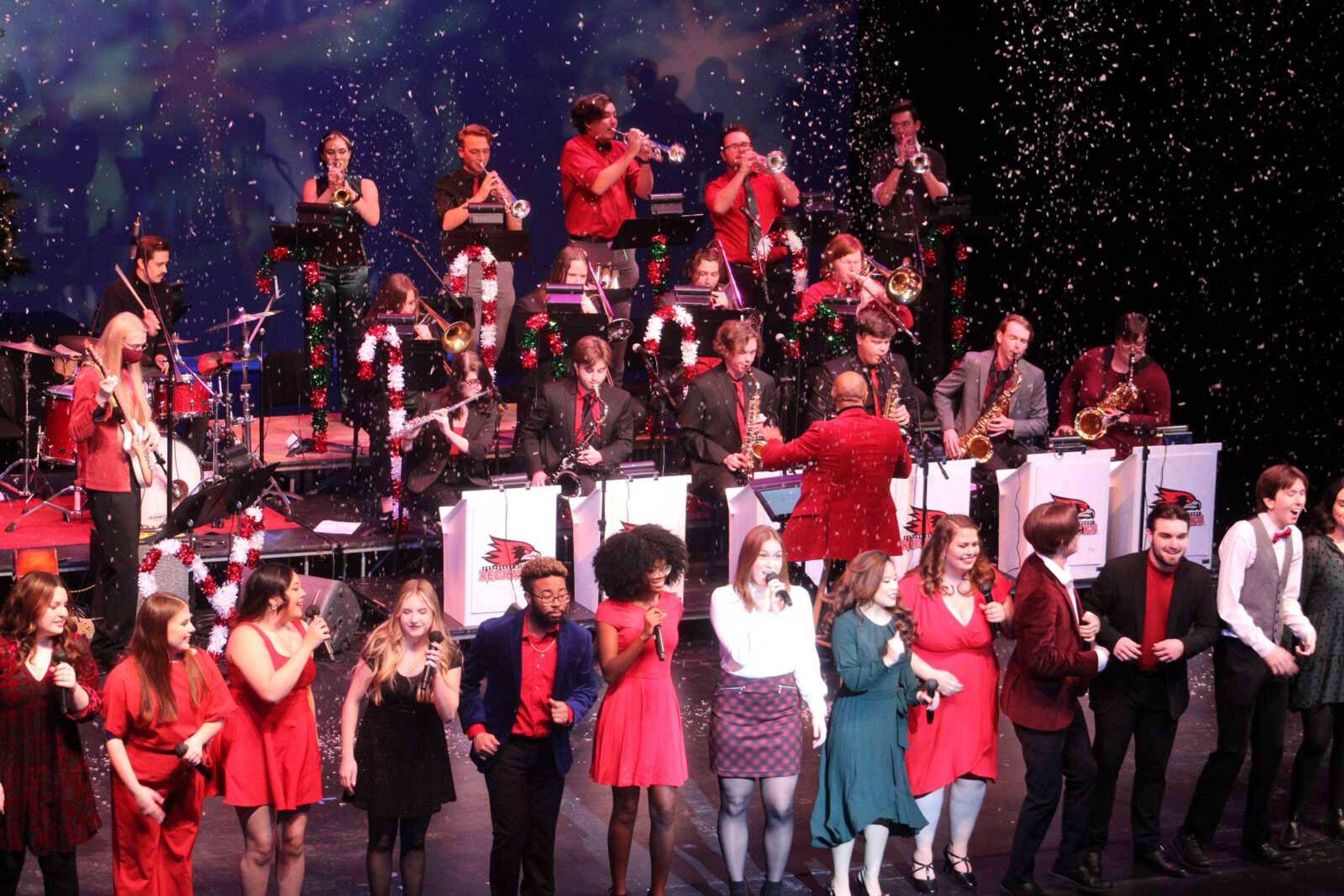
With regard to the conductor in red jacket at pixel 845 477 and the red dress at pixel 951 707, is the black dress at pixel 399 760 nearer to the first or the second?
the red dress at pixel 951 707

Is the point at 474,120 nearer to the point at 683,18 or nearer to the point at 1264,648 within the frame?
the point at 683,18

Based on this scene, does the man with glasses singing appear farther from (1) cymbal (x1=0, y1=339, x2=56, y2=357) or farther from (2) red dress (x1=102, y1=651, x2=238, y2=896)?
(1) cymbal (x1=0, y1=339, x2=56, y2=357)

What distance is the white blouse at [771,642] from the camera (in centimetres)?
618

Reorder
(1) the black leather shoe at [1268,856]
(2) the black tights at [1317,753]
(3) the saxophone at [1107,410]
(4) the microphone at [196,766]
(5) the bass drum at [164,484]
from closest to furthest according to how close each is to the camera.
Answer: (4) the microphone at [196,766] → (1) the black leather shoe at [1268,856] → (2) the black tights at [1317,753] → (5) the bass drum at [164,484] → (3) the saxophone at [1107,410]

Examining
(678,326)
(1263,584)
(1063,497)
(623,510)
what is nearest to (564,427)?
(623,510)

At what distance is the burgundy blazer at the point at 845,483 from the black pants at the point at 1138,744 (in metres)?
1.76

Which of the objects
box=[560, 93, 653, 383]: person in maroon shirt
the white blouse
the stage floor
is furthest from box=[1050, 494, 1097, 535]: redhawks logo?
the white blouse

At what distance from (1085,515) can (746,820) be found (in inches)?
172

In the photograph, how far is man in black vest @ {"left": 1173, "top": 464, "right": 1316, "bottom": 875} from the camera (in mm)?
6754

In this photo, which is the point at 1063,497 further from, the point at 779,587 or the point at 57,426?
the point at 57,426

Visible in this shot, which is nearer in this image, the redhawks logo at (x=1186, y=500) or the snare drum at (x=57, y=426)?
the redhawks logo at (x=1186, y=500)

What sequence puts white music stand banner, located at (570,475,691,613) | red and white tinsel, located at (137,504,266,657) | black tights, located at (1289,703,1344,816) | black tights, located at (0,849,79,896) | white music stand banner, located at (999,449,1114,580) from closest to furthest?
1. black tights, located at (0,849,79,896)
2. black tights, located at (1289,703,1344,816)
3. red and white tinsel, located at (137,504,266,657)
4. white music stand banner, located at (570,475,691,613)
5. white music stand banner, located at (999,449,1114,580)

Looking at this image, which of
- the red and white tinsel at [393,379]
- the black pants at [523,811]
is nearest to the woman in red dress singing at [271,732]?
the black pants at [523,811]

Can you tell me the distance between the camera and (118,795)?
568cm
